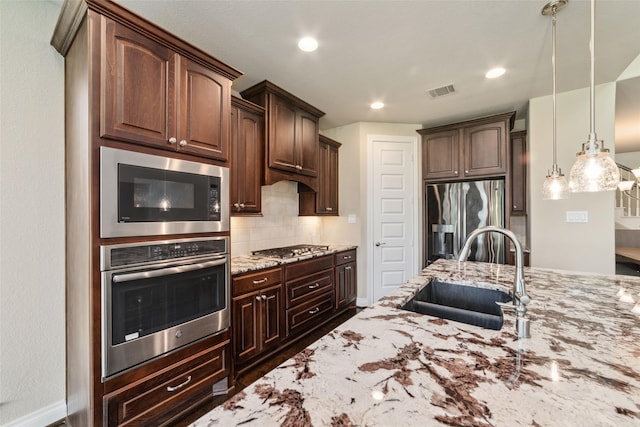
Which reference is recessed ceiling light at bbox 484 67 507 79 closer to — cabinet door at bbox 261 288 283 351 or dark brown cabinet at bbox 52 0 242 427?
dark brown cabinet at bbox 52 0 242 427

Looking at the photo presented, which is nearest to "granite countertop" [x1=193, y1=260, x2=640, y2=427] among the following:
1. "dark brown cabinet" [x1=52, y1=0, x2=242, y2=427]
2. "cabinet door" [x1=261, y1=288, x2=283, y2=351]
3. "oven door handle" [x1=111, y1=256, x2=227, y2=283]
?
"oven door handle" [x1=111, y1=256, x2=227, y2=283]

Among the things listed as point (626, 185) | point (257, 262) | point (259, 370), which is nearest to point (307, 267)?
point (257, 262)

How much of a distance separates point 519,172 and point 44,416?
493 cm

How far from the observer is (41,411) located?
1633 millimetres

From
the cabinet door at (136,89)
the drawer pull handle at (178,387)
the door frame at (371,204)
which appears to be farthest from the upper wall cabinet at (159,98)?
the door frame at (371,204)

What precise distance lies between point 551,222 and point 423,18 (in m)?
2.70

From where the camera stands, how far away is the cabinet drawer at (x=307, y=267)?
2602 mm

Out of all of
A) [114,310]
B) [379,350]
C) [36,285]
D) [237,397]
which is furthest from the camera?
[36,285]

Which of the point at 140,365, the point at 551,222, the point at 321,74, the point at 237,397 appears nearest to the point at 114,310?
the point at 140,365

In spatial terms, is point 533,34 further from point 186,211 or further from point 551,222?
point 186,211

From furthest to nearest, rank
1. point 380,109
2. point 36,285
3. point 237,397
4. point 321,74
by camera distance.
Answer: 1. point 380,109
2. point 321,74
3. point 36,285
4. point 237,397

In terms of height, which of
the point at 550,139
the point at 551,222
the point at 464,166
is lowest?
the point at 551,222

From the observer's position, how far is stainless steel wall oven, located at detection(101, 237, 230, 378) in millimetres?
1367

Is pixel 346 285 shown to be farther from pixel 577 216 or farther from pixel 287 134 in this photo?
pixel 577 216
